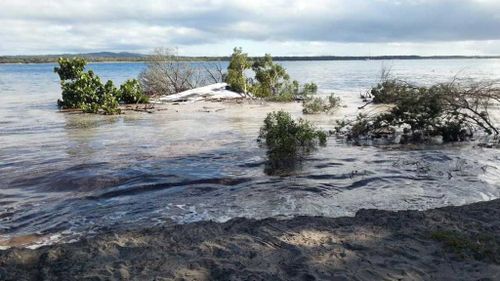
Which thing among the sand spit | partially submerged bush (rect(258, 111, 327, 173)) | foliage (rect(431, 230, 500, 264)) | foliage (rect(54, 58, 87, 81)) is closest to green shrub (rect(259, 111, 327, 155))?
partially submerged bush (rect(258, 111, 327, 173))

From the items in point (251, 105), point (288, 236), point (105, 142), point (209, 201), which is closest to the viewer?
point (288, 236)

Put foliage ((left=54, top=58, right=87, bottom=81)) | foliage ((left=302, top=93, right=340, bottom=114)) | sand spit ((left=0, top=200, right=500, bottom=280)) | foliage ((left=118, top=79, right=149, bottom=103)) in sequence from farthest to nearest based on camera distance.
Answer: foliage ((left=118, top=79, right=149, bottom=103)) < foliage ((left=54, top=58, right=87, bottom=81)) < foliage ((left=302, top=93, right=340, bottom=114)) < sand spit ((left=0, top=200, right=500, bottom=280))

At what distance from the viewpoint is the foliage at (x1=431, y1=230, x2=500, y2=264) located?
17.9 feet

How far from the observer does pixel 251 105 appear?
3153cm

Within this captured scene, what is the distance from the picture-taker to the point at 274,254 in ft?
18.1

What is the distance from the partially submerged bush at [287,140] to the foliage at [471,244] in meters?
6.70

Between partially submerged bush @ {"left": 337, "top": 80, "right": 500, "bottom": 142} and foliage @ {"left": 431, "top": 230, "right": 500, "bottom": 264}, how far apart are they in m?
9.73

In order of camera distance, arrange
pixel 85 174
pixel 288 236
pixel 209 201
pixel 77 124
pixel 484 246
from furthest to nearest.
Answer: pixel 77 124
pixel 85 174
pixel 209 201
pixel 288 236
pixel 484 246

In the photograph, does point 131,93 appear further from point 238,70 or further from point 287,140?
point 287,140

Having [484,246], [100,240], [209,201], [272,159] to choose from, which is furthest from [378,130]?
[100,240]

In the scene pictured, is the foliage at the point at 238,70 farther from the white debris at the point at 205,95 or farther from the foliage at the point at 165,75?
the foliage at the point at 165,75

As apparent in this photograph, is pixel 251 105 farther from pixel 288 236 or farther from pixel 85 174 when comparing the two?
pixel 288 236

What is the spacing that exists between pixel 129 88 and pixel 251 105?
817 cm

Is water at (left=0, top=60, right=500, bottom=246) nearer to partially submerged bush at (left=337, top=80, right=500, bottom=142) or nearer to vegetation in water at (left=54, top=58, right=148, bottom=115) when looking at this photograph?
partially submerged bush at (left=337, top=80, right=500, bottom=142)
